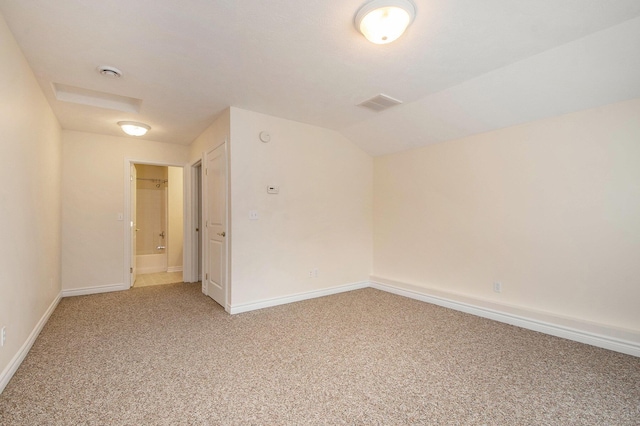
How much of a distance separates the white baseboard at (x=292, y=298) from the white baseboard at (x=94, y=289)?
2.37 m

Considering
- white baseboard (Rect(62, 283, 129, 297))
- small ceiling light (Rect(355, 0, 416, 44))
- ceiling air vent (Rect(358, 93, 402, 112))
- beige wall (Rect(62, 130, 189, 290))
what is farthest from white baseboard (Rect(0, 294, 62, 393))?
ceiling air vent (Rect(358, 93, 402, 112))

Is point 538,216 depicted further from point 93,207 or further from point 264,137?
point 93,207

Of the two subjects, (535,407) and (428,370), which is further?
(428,370)

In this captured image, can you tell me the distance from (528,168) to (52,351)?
15.7 feet

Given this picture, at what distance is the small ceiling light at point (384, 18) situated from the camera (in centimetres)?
181

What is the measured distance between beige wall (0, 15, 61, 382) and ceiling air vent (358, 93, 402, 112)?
2.98 m

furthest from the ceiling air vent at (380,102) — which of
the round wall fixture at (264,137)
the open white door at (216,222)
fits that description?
the open white door at (216,222)

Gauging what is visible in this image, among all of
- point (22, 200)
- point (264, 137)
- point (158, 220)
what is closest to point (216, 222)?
point (264, 137)

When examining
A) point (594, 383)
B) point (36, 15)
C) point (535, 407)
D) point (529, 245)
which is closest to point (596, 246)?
point (529, 245)

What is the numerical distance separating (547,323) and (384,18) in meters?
3.14

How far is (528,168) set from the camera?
313 centimetres

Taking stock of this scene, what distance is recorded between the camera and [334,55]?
2.43m

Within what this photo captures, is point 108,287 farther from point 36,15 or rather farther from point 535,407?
point 535,407

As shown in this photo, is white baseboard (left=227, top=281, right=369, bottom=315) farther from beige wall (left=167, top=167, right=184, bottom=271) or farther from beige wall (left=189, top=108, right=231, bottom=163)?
beige wall (left=167, top=167, right=184, bottom=271)
